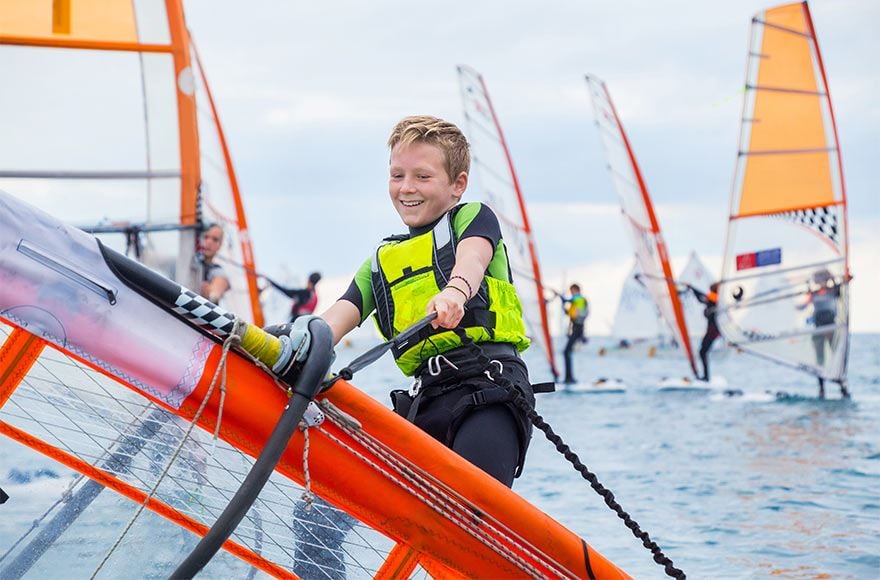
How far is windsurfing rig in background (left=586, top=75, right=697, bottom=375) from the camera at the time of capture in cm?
2028

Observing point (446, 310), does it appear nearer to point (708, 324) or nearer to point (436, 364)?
point (436, 364)

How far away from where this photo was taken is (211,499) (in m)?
2.41

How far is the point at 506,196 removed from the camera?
21.3m

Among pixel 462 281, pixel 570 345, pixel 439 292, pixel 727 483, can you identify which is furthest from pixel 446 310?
pixel 570 345

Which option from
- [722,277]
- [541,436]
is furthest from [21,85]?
[722,277]

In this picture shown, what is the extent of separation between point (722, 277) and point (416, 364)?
1495 cm

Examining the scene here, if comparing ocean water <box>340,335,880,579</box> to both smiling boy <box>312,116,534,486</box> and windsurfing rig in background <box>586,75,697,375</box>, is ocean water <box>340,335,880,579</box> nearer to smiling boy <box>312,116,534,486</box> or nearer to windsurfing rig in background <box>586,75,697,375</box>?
smiling boy <box>312,116,534,486</box>

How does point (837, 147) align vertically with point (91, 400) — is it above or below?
above

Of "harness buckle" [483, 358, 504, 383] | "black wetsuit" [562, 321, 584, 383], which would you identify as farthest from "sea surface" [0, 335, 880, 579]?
"black wetsuit" [562, 321, 584, 383]

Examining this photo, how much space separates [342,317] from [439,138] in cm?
48

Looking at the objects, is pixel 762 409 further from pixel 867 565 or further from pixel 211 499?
pixel 211 499

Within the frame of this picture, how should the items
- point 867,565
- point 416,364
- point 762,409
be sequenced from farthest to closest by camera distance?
point 762,409, point 867,565, point 416,364

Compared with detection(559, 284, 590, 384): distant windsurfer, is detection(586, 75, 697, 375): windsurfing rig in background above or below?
above

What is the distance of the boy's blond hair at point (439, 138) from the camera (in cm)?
280
